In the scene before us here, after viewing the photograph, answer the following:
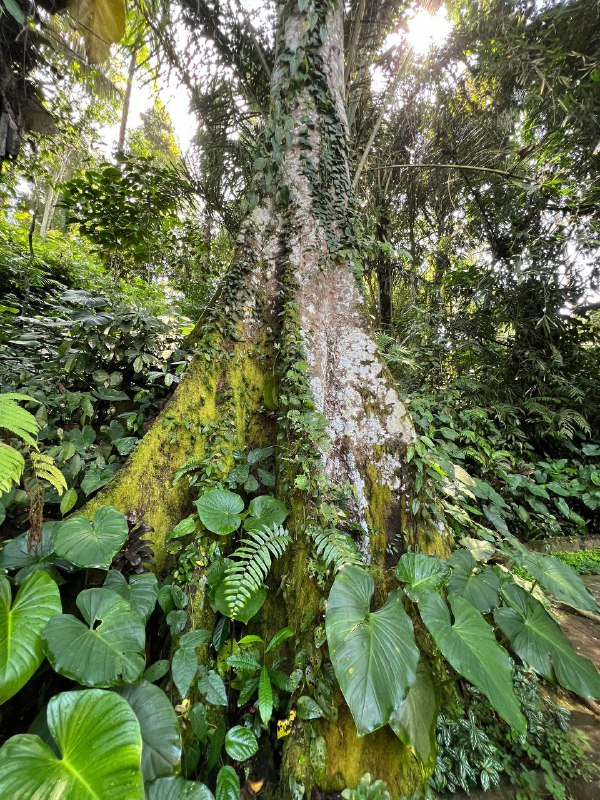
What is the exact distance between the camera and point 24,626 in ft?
3.30

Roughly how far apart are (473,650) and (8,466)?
157 centimetres

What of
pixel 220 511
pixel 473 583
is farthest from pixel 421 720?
pixel 220 511

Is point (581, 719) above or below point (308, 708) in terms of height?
below

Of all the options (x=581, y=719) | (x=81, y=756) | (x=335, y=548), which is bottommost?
(x=581, y=719)

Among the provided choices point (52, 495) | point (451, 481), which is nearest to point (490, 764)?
point (451, 481)

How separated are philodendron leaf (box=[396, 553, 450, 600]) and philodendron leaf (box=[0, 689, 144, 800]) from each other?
35.6 inches

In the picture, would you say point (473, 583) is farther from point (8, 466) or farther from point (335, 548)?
point (8, 466)

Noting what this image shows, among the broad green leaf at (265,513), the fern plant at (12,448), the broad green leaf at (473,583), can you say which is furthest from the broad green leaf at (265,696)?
the fern plant at (12,448)

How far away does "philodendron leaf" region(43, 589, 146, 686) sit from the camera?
0.98 metres

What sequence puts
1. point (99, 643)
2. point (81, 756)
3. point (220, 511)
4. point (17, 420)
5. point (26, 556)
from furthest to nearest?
point (220, 511)
point (26, 556)
point (17, 420)
point (99, 643)
point (81, 756)

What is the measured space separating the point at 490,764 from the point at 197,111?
18.8 feet

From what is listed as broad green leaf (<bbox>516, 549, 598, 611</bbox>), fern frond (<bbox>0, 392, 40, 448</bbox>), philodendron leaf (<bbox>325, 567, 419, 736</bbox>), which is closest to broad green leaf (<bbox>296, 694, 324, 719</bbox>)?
philodendron leaf (<bbox>325, 567, 419, 736</bbox>)

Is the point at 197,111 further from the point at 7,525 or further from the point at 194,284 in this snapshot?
the point at 7,525

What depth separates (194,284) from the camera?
478 cm
